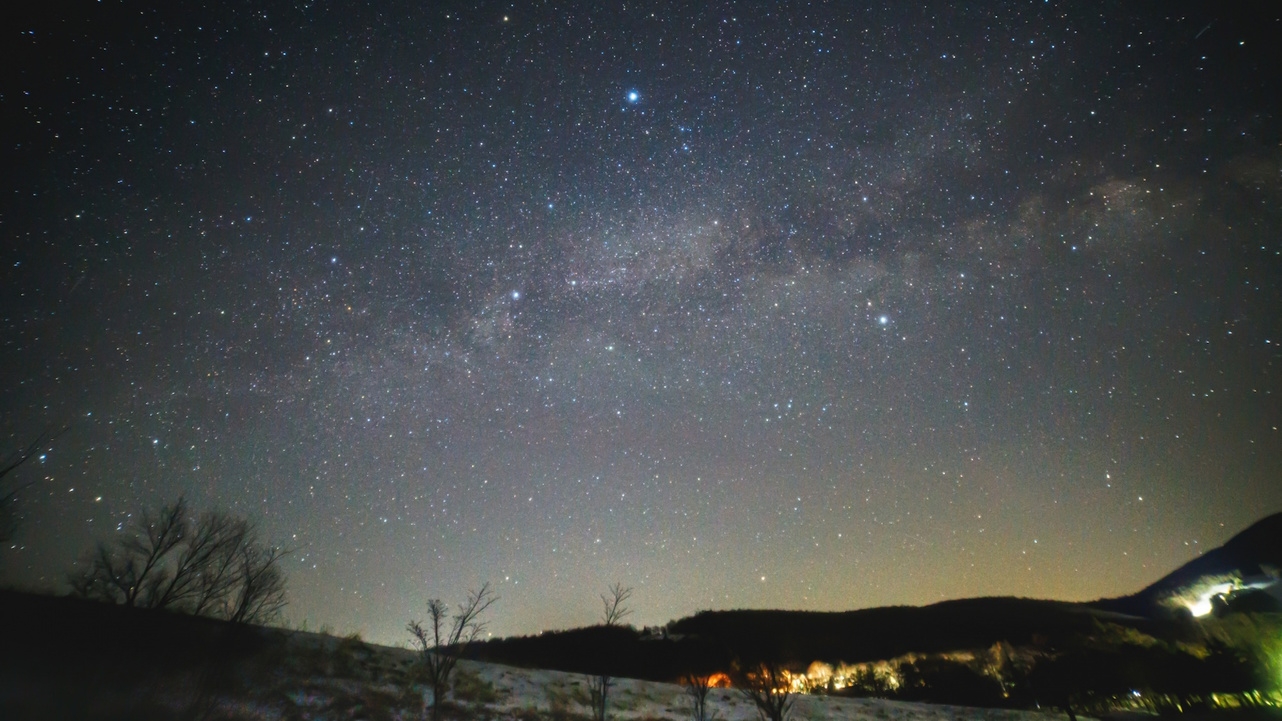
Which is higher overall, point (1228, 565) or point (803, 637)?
point (1228, 565)

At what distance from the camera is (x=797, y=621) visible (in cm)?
6038

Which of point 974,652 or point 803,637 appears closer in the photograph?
point 974,652

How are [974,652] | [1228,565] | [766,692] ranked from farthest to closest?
1. [1228,565]
2. [974,652]
3. [766,692]

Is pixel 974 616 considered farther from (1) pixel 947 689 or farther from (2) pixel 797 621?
(1) pixel 947 689

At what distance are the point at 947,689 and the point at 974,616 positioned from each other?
83.9ft

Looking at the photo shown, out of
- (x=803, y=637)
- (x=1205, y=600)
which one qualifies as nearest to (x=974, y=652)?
(x=803, y=637)

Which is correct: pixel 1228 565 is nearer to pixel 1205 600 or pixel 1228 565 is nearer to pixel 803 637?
pixel 1205 600

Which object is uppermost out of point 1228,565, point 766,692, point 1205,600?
point 1228,565

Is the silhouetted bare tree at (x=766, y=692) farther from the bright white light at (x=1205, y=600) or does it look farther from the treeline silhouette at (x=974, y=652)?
the bright white light at (x=1205, y=600)

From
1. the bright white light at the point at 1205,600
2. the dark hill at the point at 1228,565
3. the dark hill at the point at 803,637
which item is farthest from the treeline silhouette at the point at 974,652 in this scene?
the dark hill at the point at 1228,565

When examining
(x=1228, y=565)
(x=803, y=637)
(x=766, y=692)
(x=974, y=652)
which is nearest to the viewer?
(x=766, y=692)

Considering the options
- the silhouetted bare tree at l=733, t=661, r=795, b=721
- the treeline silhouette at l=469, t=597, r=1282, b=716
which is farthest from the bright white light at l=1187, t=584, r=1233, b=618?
the silhouetted bare tree at l=733, t=661, r=795, b=721

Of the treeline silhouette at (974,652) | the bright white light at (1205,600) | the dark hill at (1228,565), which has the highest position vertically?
the dark hill at (1228,565)

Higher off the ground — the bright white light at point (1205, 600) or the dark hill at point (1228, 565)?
the dark hill at point (1228, 565)
